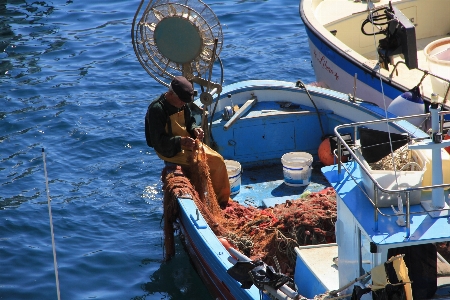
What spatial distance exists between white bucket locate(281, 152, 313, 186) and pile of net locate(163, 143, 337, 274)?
0.92 m

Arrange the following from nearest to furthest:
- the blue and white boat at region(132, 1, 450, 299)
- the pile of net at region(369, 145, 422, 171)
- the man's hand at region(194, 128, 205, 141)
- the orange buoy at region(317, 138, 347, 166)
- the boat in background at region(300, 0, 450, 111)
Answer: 1. the blue and white boat at region(132, 1, 450, 299)
2. the pile of net at region(369, 145, 422, 171)
3. the man's hand at region(194, 128, 205, 141)
4. the boat in background at region(300, 0, 450, 111)
5. the orange buoy at region(317, 138, 347, 166)

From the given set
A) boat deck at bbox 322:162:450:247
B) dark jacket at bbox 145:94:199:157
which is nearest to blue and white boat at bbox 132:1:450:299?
boat deck at bbox 322:162:450:247

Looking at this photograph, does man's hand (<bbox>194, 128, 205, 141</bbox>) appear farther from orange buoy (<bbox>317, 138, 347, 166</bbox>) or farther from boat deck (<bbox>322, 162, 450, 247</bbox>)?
boat deck (<bbox>322, 162, 450, 247</bbox>)

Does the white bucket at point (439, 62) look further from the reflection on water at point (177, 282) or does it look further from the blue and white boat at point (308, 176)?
the reflection on water at point (177, 282)

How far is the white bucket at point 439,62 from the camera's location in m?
9.59

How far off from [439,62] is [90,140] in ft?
19.6

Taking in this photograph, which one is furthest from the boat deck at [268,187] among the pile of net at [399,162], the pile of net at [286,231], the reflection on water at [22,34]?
the reflection on water at [22,34]

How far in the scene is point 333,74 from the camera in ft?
36.0

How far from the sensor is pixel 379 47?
855cm

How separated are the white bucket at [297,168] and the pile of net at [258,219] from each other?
923 mm

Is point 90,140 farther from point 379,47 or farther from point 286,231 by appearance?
A: point 286,231

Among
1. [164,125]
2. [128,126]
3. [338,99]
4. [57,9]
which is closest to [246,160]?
[338,99]

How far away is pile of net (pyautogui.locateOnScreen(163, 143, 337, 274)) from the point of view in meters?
6.89

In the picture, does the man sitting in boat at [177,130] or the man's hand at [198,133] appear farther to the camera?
the man's hand at [198,133]
